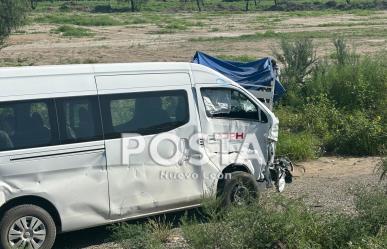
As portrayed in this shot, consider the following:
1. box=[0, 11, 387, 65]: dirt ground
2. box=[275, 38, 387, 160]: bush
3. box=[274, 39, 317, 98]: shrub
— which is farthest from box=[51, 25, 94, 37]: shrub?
box=[275, 38, 387, 160]: bush

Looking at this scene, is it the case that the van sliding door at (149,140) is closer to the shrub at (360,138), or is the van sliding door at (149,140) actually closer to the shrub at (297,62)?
the shrub at (360,138)

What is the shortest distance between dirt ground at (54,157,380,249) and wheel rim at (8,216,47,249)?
73 centimetres

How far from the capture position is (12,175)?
7617 millimetres

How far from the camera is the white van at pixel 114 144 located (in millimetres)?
7770

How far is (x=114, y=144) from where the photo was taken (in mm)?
8352

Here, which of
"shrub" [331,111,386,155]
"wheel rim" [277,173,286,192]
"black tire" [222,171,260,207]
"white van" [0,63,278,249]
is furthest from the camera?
"shrub" [331,111,386,155]

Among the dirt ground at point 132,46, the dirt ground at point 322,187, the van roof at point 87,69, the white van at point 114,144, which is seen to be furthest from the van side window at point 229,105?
the dirt ground at point 132,46

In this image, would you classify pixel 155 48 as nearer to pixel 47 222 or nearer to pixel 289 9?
pixel 47 222

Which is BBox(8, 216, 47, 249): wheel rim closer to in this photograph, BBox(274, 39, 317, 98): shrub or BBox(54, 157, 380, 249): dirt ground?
BBox(54, 157, 380, 249): dirt ground

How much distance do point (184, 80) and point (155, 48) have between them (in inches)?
1296

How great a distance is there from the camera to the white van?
25.5ft

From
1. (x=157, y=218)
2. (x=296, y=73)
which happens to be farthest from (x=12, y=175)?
(x=296, y=73)

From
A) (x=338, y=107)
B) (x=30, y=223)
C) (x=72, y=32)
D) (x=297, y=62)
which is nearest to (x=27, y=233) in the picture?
(x=30, y=223)

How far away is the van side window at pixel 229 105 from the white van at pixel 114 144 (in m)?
0.02
